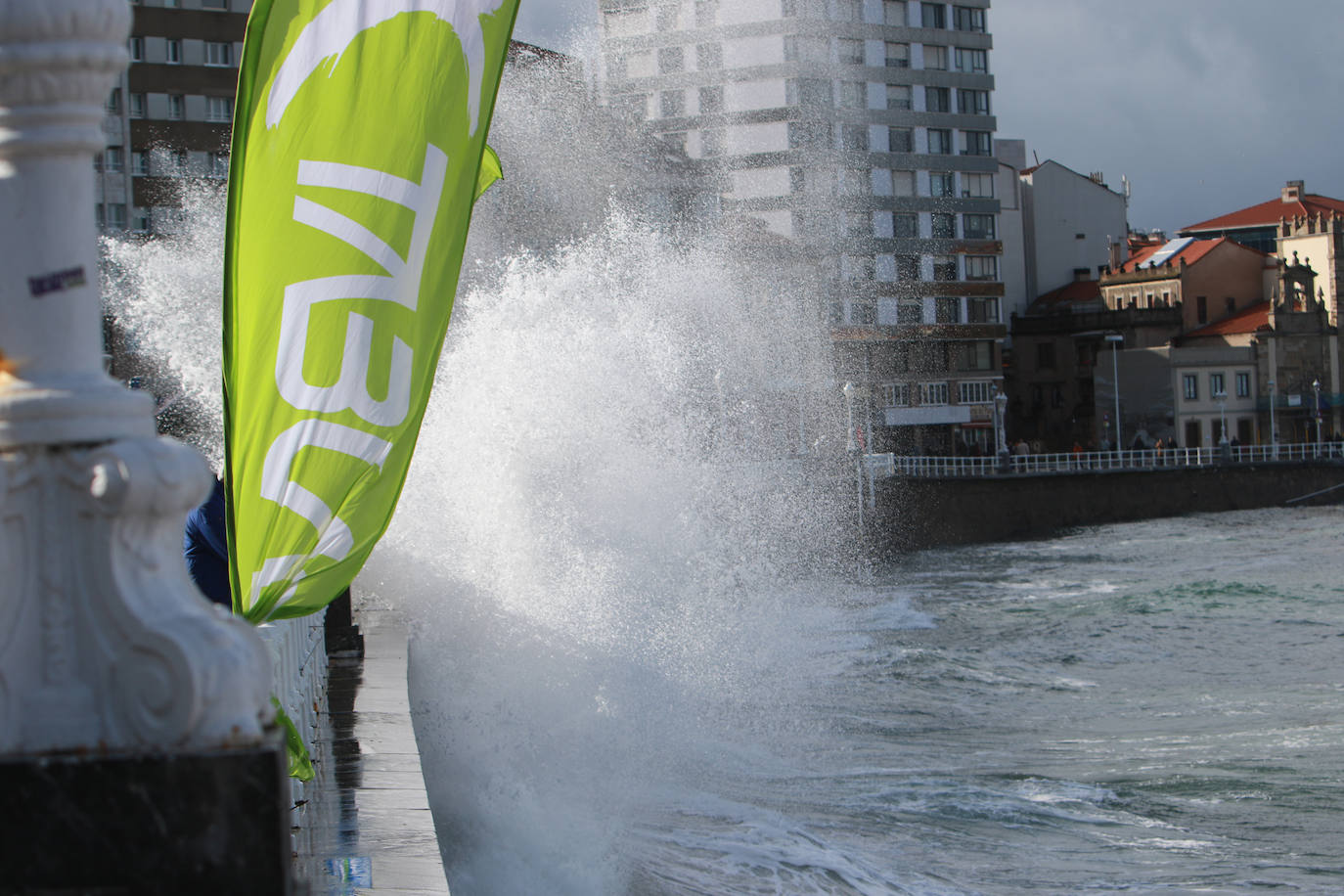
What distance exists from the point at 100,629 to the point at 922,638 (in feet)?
70.0

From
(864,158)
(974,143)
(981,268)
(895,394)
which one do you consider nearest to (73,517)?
(895,394)

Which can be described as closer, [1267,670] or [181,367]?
[1267,670]

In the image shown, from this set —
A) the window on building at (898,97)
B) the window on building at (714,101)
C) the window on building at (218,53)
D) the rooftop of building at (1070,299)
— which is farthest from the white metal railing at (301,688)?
the rooftop of building at (1070,299)

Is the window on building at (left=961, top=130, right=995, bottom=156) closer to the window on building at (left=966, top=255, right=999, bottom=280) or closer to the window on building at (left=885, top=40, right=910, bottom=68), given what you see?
the window on building at (left=885, top=40, right=910, bottom=68)

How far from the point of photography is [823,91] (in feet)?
228

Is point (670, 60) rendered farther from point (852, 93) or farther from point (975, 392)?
point (975, 392)

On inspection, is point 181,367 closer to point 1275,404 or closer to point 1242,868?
point 1242,868

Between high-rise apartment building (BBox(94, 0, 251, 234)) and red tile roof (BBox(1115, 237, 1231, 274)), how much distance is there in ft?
145

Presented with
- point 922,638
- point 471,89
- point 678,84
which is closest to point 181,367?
point 922,638

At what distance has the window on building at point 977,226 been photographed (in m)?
71.4

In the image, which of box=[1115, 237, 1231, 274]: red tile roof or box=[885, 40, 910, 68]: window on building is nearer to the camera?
box=[885, 40, 910, 68]: window on building

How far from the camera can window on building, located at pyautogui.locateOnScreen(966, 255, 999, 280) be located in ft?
232

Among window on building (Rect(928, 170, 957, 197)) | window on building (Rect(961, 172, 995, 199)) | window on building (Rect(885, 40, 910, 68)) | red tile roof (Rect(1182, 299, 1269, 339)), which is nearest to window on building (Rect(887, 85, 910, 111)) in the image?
window on building (Rect(885, 40, 910, 68))

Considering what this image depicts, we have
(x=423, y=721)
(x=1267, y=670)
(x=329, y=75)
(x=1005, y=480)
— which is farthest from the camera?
(x=1005, y=480)
